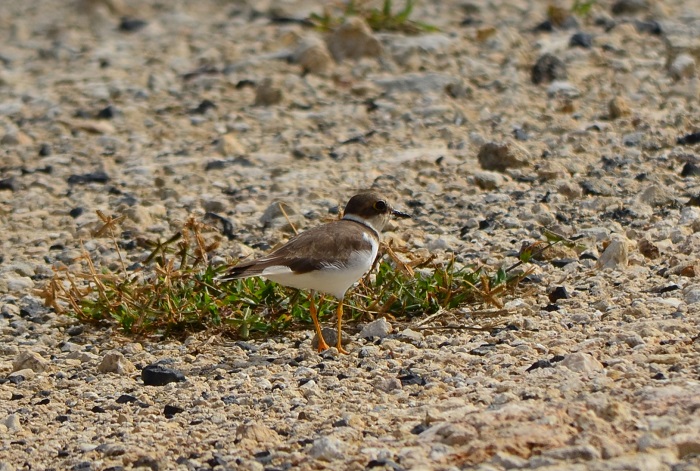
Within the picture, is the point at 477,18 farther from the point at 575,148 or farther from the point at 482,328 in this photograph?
the point at 482,328

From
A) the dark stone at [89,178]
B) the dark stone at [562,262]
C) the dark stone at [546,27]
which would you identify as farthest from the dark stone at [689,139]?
the dark stone at [89,178]

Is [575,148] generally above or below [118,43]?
above

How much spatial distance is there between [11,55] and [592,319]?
26.0 ft

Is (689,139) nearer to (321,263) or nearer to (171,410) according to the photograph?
(321,263)

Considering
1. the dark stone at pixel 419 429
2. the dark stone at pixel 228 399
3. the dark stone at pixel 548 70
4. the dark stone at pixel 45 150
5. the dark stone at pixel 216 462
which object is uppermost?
the dark stone at pixel 419 429

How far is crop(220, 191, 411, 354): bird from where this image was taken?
18.1ft

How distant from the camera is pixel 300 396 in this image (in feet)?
16.6

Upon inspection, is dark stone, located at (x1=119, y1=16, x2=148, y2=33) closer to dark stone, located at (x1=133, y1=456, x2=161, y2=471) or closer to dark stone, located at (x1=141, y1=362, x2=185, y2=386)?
dark stone, located at (x1=141, y1=362, x2=185, y2=386)

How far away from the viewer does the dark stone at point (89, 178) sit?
845cm

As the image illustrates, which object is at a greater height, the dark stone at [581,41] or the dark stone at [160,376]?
the dark stone at [581,41]

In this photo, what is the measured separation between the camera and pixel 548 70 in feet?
31.8

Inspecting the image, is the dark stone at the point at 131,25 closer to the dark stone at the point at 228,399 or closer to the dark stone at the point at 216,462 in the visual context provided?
→ the dark stone at the point at 228,399

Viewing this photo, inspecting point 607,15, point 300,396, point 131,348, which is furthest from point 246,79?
point 300,396

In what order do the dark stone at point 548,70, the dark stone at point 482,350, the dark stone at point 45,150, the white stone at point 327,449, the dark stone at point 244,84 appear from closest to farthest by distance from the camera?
1. the white stone at point 327,449
2. the dark stone at point 482,350
3. the dark stone at point 45,150
4. the dark stone at point 548,70
5. the dark stone at point 244,84
